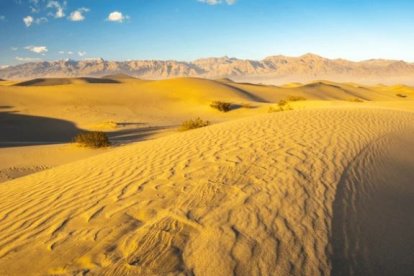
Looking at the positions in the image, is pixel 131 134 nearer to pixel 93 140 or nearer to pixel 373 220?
pixel 93 140

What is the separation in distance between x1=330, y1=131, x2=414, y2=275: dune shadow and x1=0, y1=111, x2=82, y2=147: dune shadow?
14433mm

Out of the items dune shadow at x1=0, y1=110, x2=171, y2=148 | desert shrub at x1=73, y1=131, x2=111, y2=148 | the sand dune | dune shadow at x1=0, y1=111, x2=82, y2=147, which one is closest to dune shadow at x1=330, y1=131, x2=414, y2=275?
the sand dune

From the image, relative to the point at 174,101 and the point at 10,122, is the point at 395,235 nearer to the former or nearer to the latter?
the point at 10,122

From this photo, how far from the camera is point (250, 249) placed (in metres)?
3.62

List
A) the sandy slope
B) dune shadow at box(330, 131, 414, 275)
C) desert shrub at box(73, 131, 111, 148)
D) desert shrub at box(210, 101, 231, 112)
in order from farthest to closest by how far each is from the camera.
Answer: desert shrub at box(210, 101, 231, 112) < desert shrub at box(73, 131, 111, 148) < dune shadow at box(330, 131, 414, 275) < the sandy slope

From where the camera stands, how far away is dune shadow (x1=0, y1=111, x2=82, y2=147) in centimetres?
1788

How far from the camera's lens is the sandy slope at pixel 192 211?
11.3ft

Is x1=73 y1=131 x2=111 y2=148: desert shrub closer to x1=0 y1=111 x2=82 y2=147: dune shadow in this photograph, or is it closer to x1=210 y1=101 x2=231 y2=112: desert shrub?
x1=0 y1=111 x2=82 y2=147: dune shadow

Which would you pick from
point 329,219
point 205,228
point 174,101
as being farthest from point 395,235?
point 174,101

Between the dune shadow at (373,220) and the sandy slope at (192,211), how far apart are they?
0.05 m

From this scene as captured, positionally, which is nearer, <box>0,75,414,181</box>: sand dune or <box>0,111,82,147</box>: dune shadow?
<box>0,75,414,181</box>: sand dune

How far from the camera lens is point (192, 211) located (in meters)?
4.39

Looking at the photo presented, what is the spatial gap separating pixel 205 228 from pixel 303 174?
2420 millimetres

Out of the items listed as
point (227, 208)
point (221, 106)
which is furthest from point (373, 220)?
point (221, 106)
